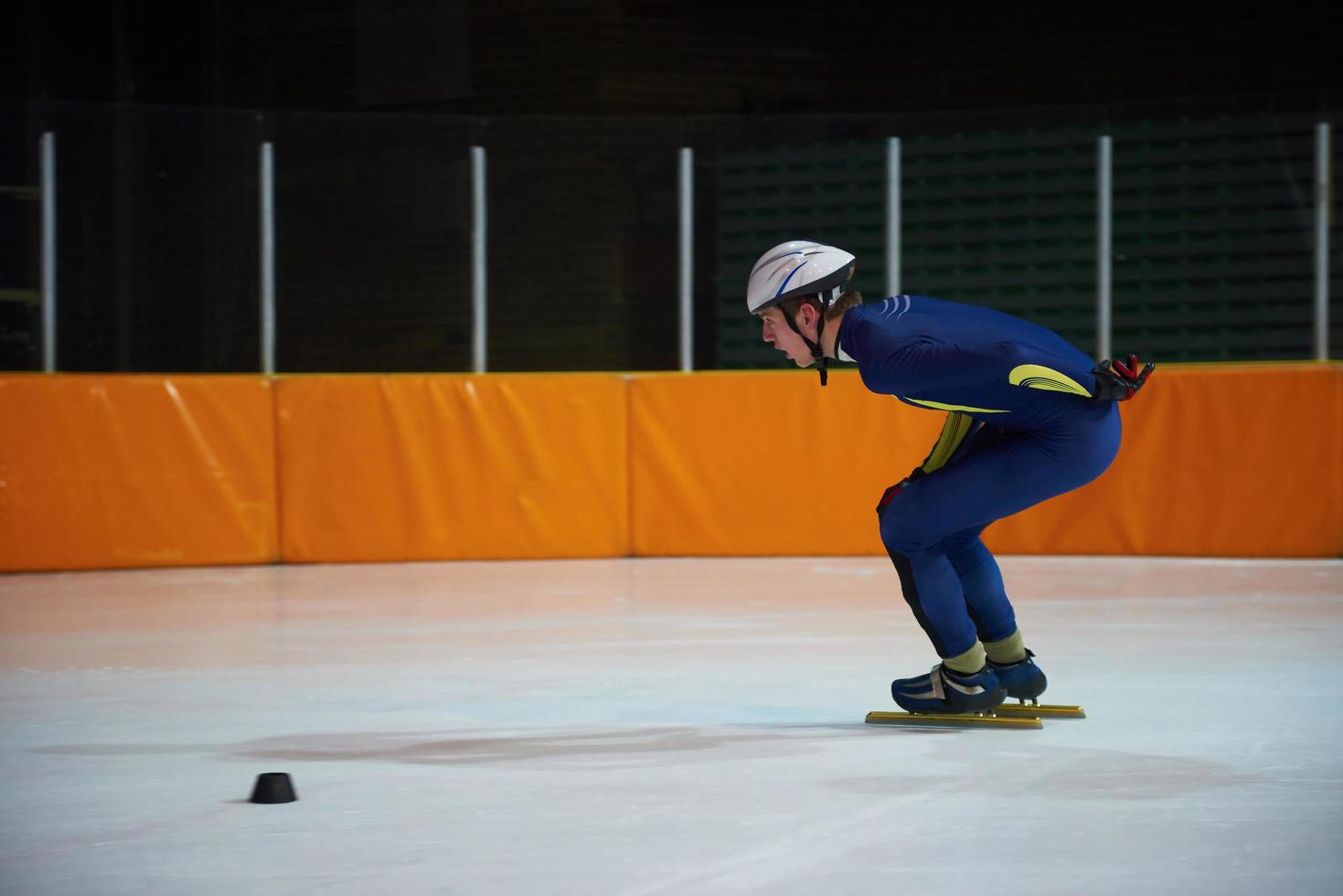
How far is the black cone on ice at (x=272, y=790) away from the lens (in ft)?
12.4

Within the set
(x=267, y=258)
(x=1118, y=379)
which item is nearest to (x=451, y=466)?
(x=267, y=258)

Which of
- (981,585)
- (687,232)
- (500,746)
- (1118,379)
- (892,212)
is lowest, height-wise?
(500,746)

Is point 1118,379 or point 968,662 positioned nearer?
point 1118,379

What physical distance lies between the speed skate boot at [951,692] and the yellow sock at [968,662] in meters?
0.01

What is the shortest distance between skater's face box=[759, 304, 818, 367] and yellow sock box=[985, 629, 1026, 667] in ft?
A: 3.48

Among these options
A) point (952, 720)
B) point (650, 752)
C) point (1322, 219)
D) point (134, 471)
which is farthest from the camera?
point (134, 471)

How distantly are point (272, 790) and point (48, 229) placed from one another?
6.88 m

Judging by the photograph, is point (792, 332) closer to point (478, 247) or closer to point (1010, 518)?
point (1010, 518)

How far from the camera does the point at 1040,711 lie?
488cm

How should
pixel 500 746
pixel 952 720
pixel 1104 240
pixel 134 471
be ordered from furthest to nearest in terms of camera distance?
1. pixel 1104 240
2. pixel 134 471
3. pixel 952 720
4. pixel 500 746

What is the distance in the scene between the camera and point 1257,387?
975 cm

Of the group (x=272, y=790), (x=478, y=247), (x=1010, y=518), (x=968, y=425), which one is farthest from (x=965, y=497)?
(x=478, y=247)

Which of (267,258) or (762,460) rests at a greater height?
(267,258)

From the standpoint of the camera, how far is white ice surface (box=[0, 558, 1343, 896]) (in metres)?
3.20
